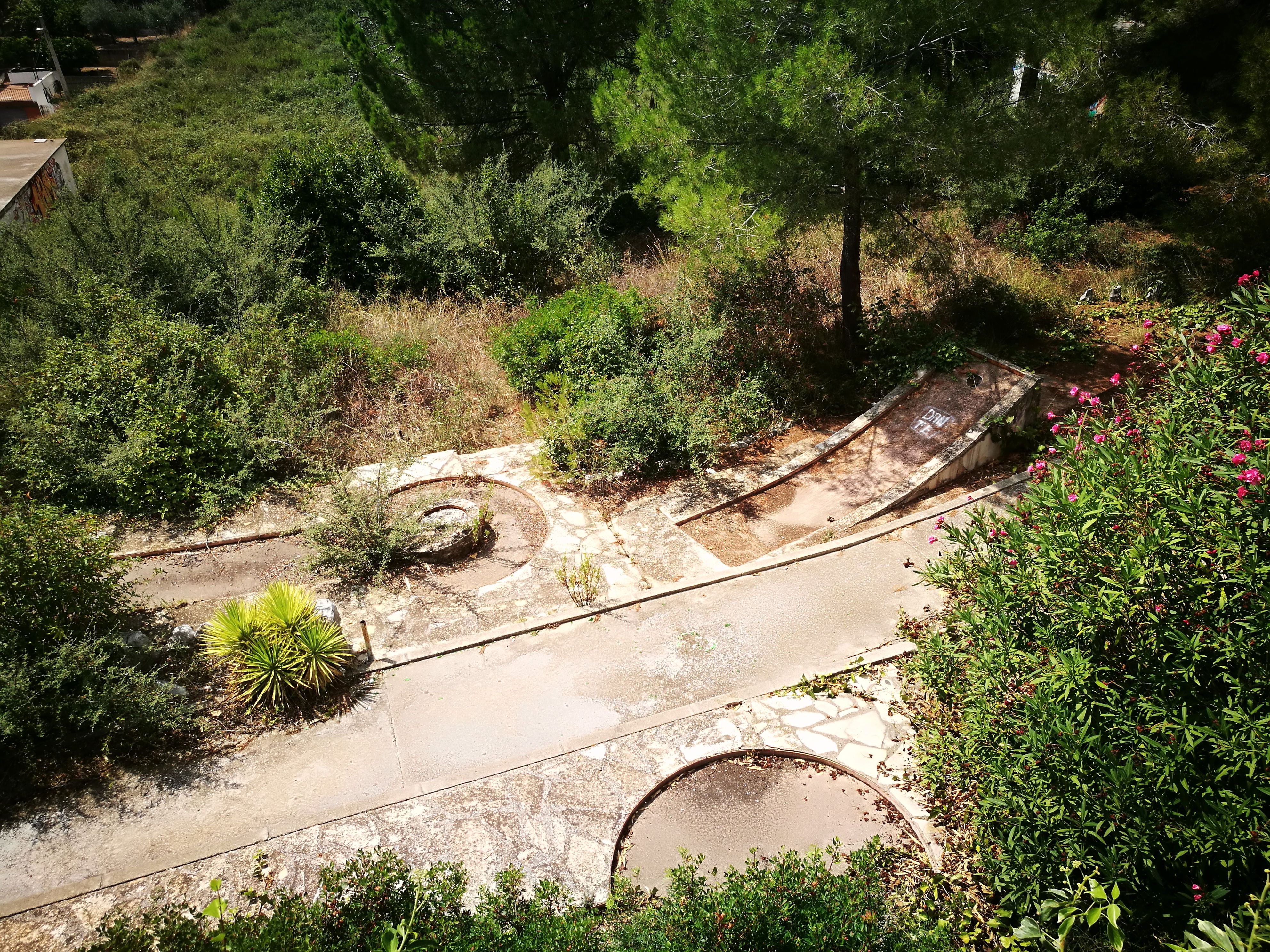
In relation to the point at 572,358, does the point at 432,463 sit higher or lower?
lower

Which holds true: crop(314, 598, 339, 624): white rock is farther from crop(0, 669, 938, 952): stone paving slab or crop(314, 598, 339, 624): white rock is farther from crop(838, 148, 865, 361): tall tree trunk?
crop(838, 148, 865, 361): tall tree trunk

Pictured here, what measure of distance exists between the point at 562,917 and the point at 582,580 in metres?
3.11

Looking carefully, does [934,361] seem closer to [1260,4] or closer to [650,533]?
[650,533]

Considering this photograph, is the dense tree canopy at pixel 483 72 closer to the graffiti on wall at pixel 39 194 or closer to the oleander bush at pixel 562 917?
the graffiti on wall at pixel 39 194

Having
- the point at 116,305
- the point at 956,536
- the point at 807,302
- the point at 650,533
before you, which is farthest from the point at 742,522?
the point at 116,305

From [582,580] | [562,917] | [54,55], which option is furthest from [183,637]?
[54,55]

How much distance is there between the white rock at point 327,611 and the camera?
6203 millimetres

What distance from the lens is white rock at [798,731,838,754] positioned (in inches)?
→ 206

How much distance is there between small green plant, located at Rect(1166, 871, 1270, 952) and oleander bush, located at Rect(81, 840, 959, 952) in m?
1.27

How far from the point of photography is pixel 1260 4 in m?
8.98

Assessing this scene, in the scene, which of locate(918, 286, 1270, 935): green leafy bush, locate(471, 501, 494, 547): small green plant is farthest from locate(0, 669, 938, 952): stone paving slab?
locate(471, 501, 494, 547): small green plant

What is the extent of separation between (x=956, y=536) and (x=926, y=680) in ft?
4.03

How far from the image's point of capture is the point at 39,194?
14148 millimetres

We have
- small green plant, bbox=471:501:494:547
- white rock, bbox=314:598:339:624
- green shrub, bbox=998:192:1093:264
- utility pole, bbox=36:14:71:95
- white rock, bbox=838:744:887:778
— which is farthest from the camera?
utility pole, bbox=36:14:71:95
